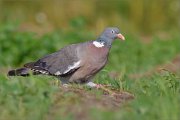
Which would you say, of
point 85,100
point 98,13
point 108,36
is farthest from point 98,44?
point 98,13

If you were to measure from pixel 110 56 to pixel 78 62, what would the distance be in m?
5.64

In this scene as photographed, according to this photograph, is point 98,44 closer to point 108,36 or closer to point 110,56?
point 108,36

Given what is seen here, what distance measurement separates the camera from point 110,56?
1388cm

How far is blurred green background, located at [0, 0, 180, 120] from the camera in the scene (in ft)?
22.0

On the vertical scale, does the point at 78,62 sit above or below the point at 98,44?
below

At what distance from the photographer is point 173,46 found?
573 inches

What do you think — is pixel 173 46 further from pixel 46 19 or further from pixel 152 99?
pixel 152 99

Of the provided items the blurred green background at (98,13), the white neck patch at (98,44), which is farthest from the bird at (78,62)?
the blurred green background at (98,13)

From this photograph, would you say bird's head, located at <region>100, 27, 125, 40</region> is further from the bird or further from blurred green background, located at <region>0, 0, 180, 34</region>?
blurred green background, located at <region>0, 0, 180, 34</region>

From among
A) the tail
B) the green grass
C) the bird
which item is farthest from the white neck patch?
the tail

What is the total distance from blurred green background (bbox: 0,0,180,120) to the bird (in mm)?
180

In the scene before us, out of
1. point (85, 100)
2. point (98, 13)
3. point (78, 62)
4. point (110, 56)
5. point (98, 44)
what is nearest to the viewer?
point (85, 100)

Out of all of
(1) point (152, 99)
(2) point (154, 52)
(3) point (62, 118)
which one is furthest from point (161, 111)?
(2) point (154, 52)

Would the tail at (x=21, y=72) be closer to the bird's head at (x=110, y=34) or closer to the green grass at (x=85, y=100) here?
the green grass at (x=85, y=100)
